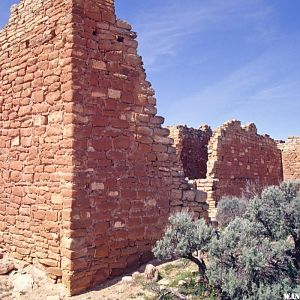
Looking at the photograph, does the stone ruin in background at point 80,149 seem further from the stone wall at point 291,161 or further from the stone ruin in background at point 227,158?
the stone wall at point 291,161

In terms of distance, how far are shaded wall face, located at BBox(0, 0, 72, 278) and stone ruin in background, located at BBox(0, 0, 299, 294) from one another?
18mm

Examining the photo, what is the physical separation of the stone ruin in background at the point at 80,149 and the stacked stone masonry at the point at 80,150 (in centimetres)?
2

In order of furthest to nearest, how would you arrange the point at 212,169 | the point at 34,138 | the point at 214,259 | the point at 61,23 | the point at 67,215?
the point at 212,169, the point at 34,138, the point at 61,23, the point at 67,215, the point at 214,259

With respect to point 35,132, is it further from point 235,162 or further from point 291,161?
point 291,161

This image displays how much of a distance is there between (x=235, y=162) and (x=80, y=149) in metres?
9.20

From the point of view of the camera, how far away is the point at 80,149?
555 centimetres

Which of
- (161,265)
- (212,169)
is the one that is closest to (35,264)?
(161,265)

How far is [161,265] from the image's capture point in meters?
6.14

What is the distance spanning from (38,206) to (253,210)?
3.52 meters

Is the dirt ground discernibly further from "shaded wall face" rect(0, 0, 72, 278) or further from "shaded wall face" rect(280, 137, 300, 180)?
"shaded wall face" rect(280, 137, 300, 180)

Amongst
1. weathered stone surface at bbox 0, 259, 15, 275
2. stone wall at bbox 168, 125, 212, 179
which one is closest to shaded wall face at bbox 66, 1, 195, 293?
weathered stone surface at bbox 0, 259, 15, 275

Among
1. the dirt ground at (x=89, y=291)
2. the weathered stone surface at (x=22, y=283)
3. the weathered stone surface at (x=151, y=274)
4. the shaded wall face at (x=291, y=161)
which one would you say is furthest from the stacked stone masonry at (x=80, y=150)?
the shaded wall face at (x=291, y=161)

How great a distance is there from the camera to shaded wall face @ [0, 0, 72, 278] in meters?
5.69

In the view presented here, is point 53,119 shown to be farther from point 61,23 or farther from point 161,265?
point 161,265
